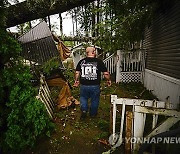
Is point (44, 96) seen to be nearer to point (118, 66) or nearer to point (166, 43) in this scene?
point (166, 43)

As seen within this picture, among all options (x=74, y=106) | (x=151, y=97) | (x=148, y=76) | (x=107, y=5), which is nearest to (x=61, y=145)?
(x=74, y=106)

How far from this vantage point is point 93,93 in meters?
5.71

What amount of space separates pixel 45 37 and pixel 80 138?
196 inches

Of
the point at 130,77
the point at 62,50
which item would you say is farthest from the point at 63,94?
the point at 130,77

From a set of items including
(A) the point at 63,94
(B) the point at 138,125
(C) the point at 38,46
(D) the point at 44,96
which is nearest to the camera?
(B) the point at 138,125

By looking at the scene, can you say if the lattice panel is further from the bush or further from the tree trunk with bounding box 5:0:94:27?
the bush

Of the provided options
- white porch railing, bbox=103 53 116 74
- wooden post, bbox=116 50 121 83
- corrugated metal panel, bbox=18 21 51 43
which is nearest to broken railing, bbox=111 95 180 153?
corrugated metal panel, bbox=18 21 51 43

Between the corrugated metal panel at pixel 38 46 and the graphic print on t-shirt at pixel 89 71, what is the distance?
7.73 ft

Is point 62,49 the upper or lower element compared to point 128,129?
upper

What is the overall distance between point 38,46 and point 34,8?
2623mm

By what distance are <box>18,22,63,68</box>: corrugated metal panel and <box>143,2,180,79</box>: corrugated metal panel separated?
14.0ft

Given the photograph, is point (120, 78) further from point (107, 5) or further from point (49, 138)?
point (49, 138)

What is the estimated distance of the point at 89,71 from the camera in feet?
18.6

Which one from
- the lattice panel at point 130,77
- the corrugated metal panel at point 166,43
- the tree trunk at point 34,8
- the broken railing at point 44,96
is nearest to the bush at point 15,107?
the broken railing at point 44,96
